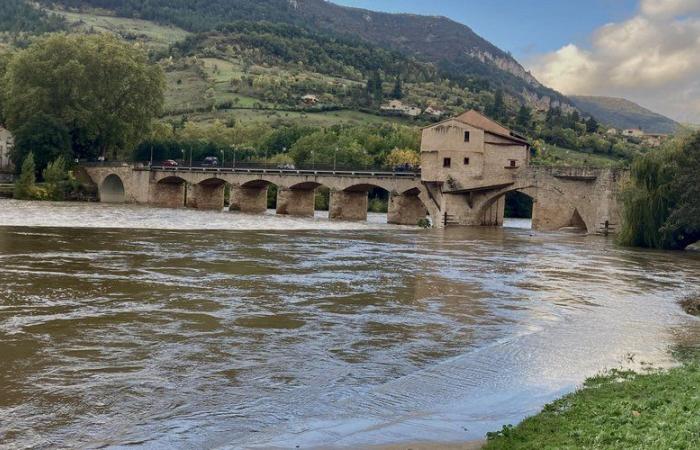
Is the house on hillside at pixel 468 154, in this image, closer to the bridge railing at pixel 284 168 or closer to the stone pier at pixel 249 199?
the bridge railing at pixel 284 168

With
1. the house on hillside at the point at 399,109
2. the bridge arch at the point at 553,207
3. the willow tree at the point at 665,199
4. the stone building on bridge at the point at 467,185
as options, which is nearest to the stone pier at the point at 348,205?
the stone building on bridge at the point at 467,185

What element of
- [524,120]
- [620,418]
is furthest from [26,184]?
[524,120]

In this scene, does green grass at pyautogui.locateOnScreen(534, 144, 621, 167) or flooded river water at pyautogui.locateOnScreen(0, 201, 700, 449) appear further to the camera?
green grass at pyautogui.locateOnScreen(534, 144, 621, 167)

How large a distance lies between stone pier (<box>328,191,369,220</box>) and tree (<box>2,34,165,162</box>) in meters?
31.8

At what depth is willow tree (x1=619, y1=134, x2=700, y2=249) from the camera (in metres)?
43.3

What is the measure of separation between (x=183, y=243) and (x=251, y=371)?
2678 cm

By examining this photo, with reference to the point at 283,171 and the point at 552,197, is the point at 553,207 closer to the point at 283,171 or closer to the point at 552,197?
the point at 552,197

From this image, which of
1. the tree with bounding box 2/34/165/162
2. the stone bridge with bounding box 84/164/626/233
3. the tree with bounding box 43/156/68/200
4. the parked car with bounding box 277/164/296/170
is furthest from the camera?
the tree with bounding box 2/34/165/162

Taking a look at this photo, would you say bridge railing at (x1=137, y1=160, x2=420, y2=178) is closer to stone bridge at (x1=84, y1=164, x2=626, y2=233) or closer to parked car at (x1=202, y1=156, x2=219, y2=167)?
parked car at (x1=202, y1=156, x2=219, y2=167)

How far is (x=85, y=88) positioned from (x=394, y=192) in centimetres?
4241

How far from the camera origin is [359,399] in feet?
38.0

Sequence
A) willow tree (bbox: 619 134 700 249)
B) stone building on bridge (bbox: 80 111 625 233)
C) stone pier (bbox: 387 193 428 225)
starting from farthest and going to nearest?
stone pier (bbox: 387 193 428 225) → stone building on bridge (bbox: 80 111 625 233) → willow tree (bbox: 619 134 700 249)

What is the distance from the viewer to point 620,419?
9.23 m

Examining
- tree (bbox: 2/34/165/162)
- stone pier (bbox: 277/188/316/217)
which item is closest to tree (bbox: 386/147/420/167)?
stone pier (bbox: 277/188/316/217)
